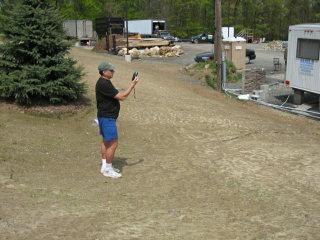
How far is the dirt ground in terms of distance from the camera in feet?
15.4

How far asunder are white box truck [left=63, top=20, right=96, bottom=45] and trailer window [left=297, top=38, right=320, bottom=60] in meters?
35.1

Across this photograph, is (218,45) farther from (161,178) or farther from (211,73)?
(161,178)

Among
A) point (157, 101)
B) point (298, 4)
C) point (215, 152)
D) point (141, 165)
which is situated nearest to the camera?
point (141, 165)

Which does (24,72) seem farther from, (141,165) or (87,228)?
(87,228)

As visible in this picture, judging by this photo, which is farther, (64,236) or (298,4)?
(298,4)

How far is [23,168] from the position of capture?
21.7 ft

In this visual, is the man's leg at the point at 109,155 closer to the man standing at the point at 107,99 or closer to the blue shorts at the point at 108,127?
the man standing at the point at 107,99

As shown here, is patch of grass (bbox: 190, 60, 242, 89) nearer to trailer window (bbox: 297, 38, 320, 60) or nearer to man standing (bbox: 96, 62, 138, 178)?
trailer window (bbox: 297, 38, 320, 60)

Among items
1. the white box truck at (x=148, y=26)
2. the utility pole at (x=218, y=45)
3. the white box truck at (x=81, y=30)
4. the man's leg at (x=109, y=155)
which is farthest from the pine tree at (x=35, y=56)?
the white box truck at (x=148, y=26)

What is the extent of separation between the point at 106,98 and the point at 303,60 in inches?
452

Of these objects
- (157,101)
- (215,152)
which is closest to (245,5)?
(157,101)

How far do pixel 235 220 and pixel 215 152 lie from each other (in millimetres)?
3789

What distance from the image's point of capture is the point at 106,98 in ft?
20.7

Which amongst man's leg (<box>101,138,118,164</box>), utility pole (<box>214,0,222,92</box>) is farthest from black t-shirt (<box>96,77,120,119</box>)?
utility pole (<box>214,0,222,92</box>)
